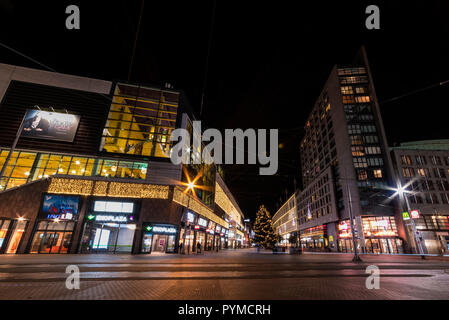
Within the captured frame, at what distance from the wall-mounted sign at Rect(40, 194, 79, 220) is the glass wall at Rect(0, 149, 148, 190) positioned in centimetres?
311

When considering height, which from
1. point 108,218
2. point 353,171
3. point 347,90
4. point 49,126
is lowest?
point 108,218

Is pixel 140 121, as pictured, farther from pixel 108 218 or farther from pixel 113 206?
pixel 108 218

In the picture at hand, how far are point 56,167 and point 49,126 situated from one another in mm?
5517

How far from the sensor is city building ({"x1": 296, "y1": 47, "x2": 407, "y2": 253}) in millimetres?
47500

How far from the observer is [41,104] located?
2680 centimetres

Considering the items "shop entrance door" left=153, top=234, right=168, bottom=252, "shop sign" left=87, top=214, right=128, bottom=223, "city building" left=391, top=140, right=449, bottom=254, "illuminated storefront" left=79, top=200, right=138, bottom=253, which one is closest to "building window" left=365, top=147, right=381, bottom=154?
"city building" left=391, top=140, right=449, bottom=254

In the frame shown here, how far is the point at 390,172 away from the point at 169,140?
5218cm

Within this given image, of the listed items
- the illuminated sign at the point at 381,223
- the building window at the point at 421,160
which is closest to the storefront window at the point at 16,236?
the illuminated sign at the point at 381,223

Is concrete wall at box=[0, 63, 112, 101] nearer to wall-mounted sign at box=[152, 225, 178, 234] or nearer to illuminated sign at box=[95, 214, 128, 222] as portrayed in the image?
illuminated sign at box=[95, 214, 128, 222]

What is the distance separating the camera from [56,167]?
2548 centimetres

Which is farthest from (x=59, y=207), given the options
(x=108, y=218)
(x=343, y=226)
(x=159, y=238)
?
(x=343, y=226)

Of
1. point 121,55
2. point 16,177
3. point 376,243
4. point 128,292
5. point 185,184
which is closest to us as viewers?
point 128,292

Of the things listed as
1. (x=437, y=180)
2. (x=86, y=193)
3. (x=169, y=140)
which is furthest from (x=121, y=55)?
(x=437, y=180)
